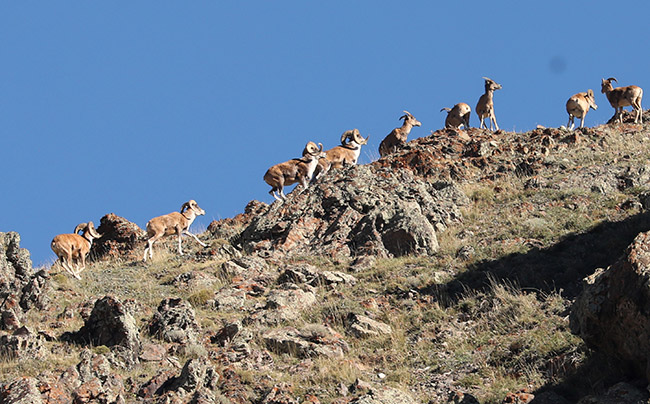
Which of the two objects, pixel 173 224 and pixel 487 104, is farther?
pixel 487 104

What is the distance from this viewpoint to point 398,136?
32812mm

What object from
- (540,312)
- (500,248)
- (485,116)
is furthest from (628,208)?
(485,116)

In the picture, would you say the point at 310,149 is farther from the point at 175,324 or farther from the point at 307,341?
the point at 307,341

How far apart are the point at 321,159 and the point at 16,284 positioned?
42.2 ft

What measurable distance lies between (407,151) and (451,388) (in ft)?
54.9

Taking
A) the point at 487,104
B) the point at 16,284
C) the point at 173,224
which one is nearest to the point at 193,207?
the point at 173,224

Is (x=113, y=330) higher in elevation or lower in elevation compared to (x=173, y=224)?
lower

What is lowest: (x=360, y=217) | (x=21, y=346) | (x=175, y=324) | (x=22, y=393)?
(x=22, y=393)

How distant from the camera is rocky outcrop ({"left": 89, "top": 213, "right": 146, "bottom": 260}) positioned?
2661 centimetres

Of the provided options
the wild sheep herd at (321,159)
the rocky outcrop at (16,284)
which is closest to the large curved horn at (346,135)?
the wild sheep herd at (321,159)

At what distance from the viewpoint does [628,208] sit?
70.6 ft

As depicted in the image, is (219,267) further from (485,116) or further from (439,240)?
(485,116)

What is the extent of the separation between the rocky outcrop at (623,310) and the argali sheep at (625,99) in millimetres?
21398

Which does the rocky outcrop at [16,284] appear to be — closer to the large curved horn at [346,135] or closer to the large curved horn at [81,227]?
the large curved horn at [81,227]
